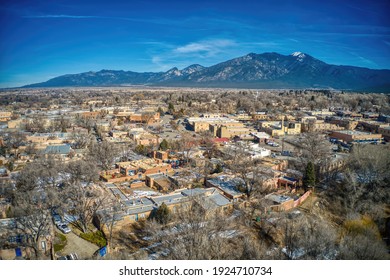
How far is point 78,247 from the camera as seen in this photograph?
17.0 feet

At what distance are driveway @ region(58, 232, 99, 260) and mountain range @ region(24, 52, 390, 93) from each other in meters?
3.63

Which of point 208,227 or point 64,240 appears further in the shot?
point 64,240

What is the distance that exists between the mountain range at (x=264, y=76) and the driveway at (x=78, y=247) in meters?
3.63

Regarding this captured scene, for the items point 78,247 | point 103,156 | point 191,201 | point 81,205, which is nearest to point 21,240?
point 78,247

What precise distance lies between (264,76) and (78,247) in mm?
41730

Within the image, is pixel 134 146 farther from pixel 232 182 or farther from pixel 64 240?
pixel 64 240

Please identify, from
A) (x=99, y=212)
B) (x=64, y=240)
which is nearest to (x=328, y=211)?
(x=99, y=212)

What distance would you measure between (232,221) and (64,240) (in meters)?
3.41

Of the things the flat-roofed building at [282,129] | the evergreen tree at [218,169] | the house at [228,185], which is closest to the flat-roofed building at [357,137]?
the flat-roofed building at [282,129]

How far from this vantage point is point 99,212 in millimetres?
6055

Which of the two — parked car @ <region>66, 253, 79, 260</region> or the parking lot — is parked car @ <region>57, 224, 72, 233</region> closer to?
the parking lot

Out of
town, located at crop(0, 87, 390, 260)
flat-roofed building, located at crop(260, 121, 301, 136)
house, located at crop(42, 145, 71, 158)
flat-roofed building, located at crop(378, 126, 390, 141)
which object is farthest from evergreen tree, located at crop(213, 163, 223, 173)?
flat-roofed building, located at crop(260, 121, 301, 136)
